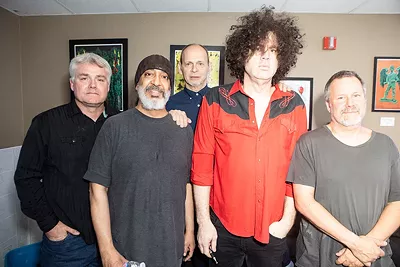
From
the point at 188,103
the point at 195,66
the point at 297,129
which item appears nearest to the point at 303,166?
the point at 297,129

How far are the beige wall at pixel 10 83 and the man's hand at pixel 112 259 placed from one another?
7.49 ft

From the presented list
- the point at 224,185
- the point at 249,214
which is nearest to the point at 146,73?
the point at 224,185

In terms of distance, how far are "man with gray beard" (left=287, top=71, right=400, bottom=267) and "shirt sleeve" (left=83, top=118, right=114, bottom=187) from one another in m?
0.85

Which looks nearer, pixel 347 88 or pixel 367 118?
pixel 347 88

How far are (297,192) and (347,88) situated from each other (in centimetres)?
55

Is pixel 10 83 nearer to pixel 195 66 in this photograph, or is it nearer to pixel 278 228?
pixel 195 66

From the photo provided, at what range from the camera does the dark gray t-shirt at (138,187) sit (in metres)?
1.15

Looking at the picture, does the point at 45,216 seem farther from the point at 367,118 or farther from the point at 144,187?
the point at 367,118

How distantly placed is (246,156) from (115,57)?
7.59 ft

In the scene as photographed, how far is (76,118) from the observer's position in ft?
4.58

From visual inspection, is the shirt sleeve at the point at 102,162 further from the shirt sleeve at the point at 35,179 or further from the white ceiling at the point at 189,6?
the white ceiling at the point at 189,6

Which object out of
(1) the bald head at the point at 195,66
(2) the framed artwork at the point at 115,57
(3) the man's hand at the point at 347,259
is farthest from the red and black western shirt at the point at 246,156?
(2) the framed artwork at the point at 115,57

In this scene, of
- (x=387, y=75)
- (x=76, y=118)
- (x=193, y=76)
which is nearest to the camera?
(x=76, y=118)

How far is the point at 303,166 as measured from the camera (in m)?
1.21
